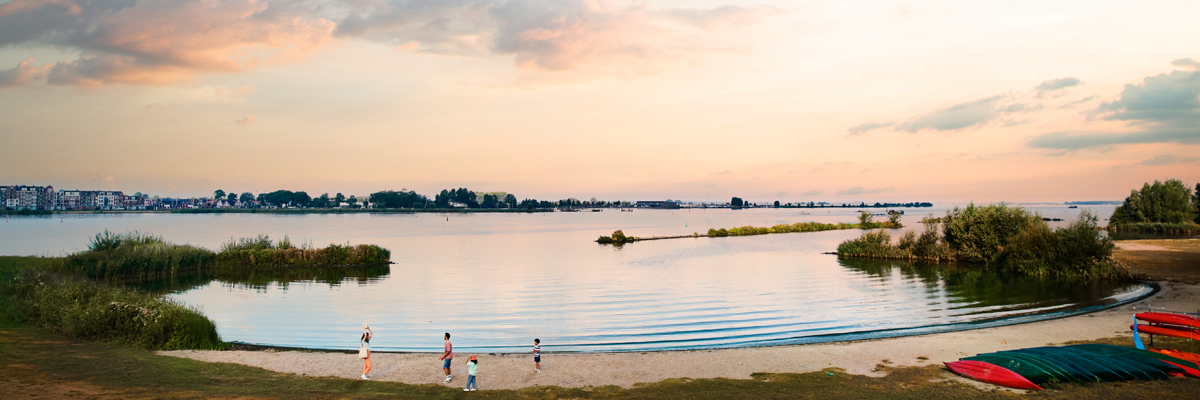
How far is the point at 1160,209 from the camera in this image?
242 feet

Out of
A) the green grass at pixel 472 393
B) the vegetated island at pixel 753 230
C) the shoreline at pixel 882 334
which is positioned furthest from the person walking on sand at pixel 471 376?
Result: the vegetated island at pixel 753 230

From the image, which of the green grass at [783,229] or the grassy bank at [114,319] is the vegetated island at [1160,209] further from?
the grassy bank at [114,319]

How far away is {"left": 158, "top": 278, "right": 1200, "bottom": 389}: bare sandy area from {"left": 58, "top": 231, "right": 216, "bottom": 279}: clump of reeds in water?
2462cm

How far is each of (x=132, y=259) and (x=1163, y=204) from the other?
108m

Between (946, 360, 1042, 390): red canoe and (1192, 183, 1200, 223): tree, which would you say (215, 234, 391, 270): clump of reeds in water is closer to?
(946, 360, 1042, 390): red canoe

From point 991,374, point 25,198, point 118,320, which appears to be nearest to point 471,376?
point 991,374

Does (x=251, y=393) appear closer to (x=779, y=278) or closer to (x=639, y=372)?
(x=639, y=372)

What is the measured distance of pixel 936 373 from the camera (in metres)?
11.7

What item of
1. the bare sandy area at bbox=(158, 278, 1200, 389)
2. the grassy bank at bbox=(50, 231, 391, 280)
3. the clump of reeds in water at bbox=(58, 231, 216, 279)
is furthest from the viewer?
the grassy bank at bbox=(50, 231, 391, 280)

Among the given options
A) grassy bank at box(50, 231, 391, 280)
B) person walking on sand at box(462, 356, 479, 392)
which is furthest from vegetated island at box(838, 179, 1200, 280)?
grassy bank at box(50, 231, 391, 280)

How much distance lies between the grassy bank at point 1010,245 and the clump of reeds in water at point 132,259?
162 ft

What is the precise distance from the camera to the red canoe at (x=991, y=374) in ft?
34.5

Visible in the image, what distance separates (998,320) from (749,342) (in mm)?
9581

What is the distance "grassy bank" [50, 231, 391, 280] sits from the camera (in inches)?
1280
